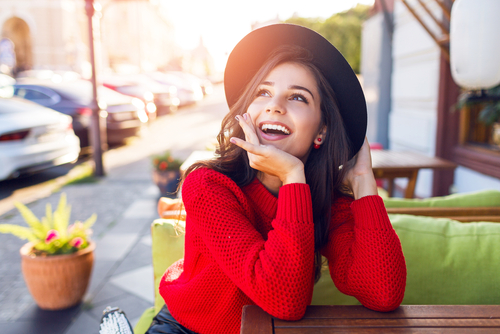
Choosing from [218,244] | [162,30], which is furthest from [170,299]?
[162,30]

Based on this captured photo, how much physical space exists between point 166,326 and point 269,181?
72cm

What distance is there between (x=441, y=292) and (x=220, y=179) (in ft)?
3.76

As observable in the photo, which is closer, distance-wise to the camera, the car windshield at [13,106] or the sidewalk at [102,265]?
the sidewalk at [102,265]

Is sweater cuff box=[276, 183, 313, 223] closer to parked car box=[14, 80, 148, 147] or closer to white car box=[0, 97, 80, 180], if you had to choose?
white car box=[0, 97, 80, 180]

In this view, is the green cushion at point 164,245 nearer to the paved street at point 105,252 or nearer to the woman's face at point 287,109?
the woman's face at point 287,109

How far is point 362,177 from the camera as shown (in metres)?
1.58

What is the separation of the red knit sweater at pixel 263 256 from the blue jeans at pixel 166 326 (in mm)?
45

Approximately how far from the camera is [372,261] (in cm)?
136

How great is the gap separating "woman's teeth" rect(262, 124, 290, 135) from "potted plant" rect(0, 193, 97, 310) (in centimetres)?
187

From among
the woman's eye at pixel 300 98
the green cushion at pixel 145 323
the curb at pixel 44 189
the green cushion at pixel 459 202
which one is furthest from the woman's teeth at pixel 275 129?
the curb at pixel 44 189

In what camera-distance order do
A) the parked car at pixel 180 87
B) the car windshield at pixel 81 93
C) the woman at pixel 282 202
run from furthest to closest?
1. the parked car at pixel 180 87
2. the car windshield at pixel 81 93
3. the woman at pixel 282 202

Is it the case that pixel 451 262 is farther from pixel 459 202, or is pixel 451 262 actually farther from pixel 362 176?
pixel 362 176

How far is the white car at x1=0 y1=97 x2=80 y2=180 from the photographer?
5.53 m

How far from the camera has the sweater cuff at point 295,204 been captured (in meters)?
1.30
